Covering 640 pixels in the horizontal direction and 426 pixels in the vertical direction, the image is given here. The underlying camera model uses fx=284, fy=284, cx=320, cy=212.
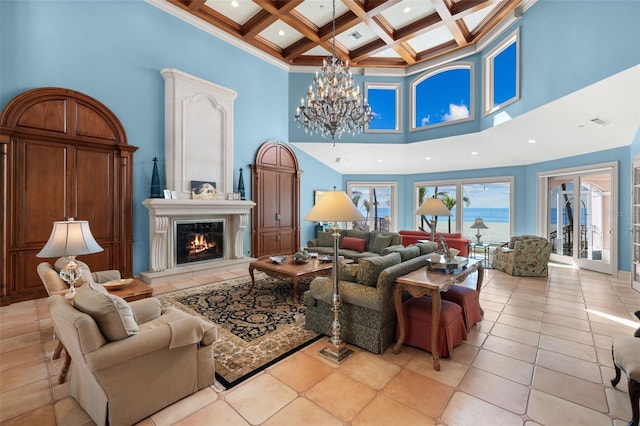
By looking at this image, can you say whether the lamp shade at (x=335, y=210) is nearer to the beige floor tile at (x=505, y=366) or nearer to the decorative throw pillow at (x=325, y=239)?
the beige floor tile at (x=505, y=366)

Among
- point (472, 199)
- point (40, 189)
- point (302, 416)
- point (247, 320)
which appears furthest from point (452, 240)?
point (40, 189)

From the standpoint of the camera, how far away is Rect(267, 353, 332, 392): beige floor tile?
7.82ft

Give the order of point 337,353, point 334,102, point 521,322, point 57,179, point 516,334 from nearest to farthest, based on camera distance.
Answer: point 337,353 < point 516,334 < point 521,322 < point 57,179 < point 334,102

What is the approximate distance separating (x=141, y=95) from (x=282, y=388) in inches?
224

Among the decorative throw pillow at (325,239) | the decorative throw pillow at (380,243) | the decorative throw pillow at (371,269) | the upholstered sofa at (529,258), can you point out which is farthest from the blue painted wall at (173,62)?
the decorative throw pillow at (371,269)

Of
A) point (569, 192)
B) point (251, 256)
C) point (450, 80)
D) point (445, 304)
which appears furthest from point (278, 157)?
point (569, 192)

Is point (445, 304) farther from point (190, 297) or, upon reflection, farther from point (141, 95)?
point (141, 95)

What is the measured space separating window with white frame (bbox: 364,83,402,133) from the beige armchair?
742 cm

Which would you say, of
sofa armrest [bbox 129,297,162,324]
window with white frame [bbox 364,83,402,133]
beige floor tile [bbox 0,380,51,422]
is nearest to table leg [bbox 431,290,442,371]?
sofa armrest [bbox 129,297,162,324]

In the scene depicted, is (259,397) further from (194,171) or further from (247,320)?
(194,171)

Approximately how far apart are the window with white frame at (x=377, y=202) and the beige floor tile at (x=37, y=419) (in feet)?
29.2

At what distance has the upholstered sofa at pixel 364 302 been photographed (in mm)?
2826

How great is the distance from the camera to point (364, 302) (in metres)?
2.87

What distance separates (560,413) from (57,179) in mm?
6670
